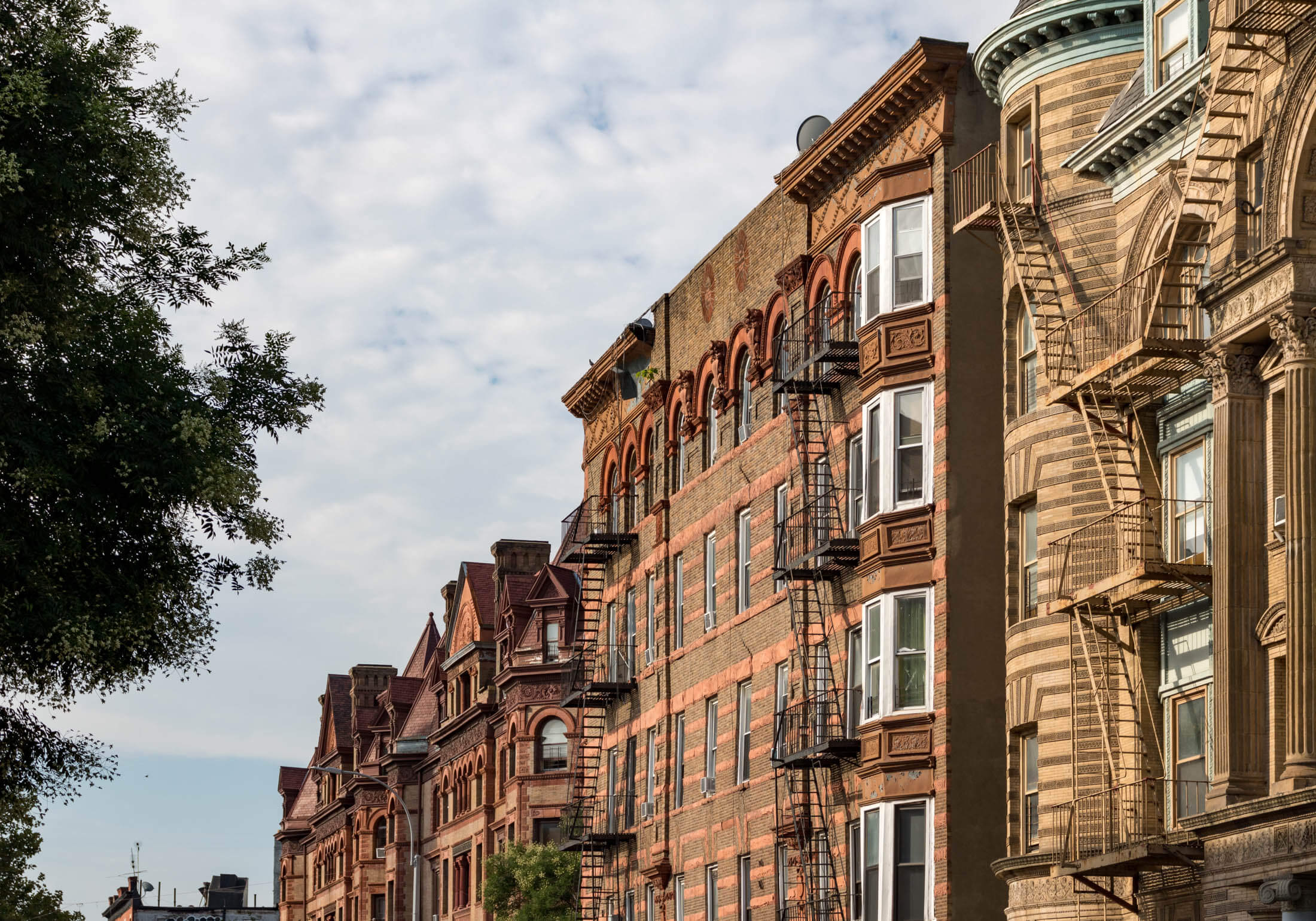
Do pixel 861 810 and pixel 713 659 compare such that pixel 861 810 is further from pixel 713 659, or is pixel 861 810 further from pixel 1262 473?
pixel 1262 473

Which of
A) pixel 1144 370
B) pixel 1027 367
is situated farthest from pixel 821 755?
pixel 1144 370

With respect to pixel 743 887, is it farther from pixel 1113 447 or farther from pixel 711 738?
pixel 1113 447

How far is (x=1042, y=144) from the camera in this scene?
2994 centimetres

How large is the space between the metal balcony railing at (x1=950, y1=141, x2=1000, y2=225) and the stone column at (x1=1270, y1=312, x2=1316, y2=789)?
9.27 m

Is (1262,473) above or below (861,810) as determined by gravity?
above

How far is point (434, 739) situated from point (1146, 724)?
54983mm

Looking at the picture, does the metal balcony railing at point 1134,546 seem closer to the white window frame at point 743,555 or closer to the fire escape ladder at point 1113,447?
the fire escape ladder at point 1113,447

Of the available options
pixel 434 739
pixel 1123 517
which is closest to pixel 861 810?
pixel 1123 517

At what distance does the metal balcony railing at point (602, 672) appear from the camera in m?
48.7

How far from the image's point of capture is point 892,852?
32.4 meters

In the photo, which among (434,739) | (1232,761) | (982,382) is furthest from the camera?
(434,739)

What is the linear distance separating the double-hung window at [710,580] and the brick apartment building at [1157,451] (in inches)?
506

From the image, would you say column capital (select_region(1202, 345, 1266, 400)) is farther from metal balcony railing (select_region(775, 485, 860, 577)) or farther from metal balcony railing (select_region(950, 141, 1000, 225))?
metal balcony railing (select_region(775, 485, 860, 577))

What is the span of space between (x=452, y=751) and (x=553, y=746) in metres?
11.4
